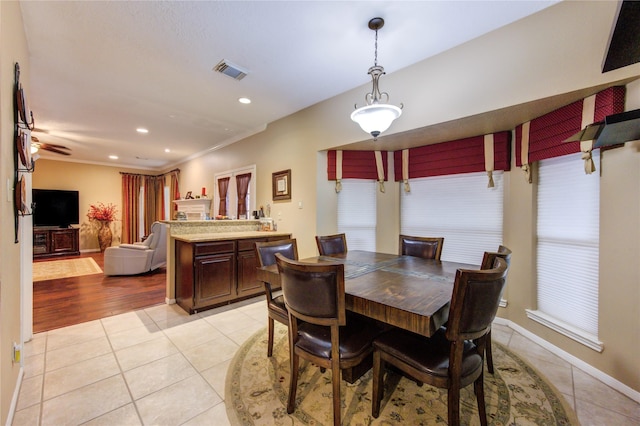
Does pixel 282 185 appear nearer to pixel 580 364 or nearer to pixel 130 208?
pixel 580 364

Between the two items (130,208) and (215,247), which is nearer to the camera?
(215,247)

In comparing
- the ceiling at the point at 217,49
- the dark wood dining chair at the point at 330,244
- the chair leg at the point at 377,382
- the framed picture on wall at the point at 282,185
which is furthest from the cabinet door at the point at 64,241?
the chair leg at the point at 377,382

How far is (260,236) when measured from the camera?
378 centimetres

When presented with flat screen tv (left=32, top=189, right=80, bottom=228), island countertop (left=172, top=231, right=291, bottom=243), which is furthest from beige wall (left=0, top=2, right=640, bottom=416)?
flat screen tv (left=32, top=189, right=80, bottom=228)

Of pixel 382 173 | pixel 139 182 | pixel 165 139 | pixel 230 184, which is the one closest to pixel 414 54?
pixel 382 173

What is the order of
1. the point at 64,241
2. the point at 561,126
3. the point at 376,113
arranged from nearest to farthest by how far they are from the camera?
the point at 376,113, the point at 561,126, the point at 64,241

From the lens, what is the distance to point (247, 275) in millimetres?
3629

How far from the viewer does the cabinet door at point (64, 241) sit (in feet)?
22.6

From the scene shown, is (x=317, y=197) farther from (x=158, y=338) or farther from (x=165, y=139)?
(x=165, y=139)

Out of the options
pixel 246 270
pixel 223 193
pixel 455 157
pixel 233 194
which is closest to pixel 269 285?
pixel 246 270

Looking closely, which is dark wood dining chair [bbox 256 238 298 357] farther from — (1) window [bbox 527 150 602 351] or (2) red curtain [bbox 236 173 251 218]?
(2) red curtain [bbox 236 173 251 218]

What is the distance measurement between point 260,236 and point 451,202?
106 inches

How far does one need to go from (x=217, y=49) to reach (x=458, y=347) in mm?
3102

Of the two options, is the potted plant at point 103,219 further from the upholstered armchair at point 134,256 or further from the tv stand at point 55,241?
the upholstered armchair at point 134,256
